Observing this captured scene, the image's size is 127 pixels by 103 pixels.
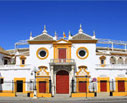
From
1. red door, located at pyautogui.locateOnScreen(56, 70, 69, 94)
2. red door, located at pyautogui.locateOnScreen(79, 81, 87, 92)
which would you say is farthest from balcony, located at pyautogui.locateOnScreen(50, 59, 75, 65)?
red door, located at pyautogui.locateOnScreen(79, 81, 87, 92)

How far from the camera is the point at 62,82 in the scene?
1252 inches

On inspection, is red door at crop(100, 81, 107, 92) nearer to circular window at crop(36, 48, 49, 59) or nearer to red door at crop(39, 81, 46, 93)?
red door at crop(39, 81, 46, 93)

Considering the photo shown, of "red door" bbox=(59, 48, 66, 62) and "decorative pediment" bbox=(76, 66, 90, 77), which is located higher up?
"red door" bbox=(59, 48, 66, 62)

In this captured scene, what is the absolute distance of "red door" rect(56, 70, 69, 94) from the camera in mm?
31641

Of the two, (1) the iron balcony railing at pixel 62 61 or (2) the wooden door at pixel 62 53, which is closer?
(1) the iron balcony railing at pixel 62 61

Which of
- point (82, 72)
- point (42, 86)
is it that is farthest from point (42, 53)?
point (82, 72)

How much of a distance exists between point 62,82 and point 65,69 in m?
2.10

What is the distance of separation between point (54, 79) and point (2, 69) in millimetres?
8891

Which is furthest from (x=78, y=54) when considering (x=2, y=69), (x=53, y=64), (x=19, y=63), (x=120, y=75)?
(x=2, y=69)

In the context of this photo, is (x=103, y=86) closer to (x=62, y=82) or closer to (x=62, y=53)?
(x=62, y=82)

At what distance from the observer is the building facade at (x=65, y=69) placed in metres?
31.6

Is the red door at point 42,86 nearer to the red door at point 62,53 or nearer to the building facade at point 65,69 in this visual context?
the building facade at point 65,69

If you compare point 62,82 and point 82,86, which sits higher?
point 62,82

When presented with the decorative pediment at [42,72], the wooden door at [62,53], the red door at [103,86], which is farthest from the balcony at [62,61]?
the red door at [103,86]
